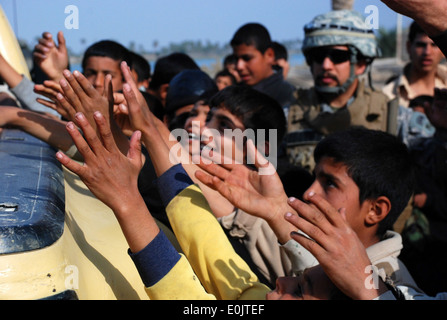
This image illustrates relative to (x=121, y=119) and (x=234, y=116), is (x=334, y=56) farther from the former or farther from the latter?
(x=121, y=119)

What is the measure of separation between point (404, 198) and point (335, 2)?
8.66m

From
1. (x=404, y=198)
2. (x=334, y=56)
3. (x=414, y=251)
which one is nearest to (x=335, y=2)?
(x=334, y=56)

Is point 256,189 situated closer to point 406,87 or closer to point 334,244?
point 334,244

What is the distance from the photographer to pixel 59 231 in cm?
127

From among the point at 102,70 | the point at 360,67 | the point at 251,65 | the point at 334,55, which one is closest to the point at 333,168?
the point at 334,55

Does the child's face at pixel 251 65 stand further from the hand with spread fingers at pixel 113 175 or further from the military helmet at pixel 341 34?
the hand with spread fingers at pixel 113 175

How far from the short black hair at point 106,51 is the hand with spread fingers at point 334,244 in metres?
2.68

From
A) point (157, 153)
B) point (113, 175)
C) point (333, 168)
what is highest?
point (113, 175)

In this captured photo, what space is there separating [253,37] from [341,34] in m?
1.45

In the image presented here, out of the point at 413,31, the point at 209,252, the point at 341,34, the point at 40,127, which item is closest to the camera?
the point at 209,252

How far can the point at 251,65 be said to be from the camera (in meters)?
4.98

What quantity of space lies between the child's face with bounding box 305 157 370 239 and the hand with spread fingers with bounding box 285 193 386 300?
0.57 meters

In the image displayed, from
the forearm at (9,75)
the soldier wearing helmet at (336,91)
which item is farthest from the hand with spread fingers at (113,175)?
the soldier wearing helmet at (336,91)

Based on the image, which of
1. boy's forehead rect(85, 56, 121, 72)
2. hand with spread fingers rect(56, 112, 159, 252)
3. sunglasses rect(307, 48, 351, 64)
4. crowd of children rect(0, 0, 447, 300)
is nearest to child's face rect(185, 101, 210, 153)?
crowd of children rect(0, 0, 447, 300)
